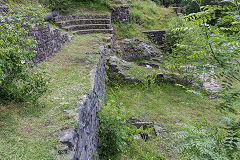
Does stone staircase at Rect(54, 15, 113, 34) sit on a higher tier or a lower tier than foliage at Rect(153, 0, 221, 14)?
lower

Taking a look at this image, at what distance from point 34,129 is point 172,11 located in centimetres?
1676

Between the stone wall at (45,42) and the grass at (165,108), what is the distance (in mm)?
2508

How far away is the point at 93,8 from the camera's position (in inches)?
500

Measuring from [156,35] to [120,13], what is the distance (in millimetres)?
3133

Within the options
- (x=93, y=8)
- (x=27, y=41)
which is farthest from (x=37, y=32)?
(x=93, y=8)

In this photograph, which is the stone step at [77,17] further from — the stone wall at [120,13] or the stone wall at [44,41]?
the stone wall at [44,41]

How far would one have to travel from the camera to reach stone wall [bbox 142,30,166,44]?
14.0 meters

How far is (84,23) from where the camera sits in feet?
35.8

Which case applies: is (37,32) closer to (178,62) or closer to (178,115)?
(178,115)

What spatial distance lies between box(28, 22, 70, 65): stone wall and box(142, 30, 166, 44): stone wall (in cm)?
864

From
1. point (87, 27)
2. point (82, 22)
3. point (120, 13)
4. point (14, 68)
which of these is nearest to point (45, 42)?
point (14, 68)

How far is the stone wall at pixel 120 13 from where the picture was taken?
13.2m

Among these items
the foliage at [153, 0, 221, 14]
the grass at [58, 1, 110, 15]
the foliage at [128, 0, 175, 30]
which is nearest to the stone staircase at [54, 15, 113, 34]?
the grass at [58, 1, 110, 15]

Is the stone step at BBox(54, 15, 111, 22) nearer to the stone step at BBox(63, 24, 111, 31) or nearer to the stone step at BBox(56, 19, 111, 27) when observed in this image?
the stone step at BBox(56, 19, 111, 27)
